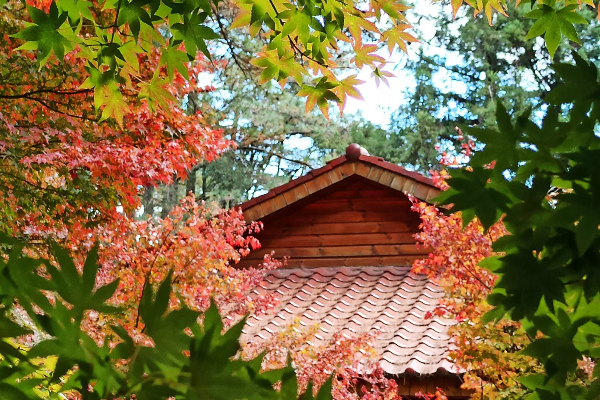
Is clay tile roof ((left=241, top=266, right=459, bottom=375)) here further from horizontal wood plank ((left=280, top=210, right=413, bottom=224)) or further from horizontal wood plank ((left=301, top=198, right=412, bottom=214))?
horizontal wood plank ((left=301, top=198, right=412, bottom=214))

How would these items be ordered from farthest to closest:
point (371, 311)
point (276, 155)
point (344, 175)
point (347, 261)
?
point (276, 155), point (347, 261), point (344, 175), point (371, 311)

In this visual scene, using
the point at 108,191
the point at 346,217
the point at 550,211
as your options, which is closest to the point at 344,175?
the point at 346,217

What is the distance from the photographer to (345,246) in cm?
919

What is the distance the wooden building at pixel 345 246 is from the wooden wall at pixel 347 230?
1 cm

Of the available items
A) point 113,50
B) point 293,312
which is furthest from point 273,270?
point 113,50

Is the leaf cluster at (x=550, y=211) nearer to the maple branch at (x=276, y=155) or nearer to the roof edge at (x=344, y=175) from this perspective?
the roof edge at (x=344, y=175)

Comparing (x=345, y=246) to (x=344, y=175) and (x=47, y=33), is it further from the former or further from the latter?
(x=47, y=33)

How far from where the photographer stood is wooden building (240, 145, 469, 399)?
25.3 ft

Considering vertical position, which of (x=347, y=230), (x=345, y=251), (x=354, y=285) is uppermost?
(x=347, y=230)

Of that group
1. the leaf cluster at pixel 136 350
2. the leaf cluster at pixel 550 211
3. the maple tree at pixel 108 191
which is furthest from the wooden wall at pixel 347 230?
the leaf cluster at pixel 136 350

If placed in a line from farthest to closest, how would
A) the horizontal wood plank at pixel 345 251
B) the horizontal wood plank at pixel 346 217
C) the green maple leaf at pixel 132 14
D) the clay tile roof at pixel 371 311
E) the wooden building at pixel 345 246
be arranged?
the horizontal wood plank at pixel 346 217, the horizontal wood plank at pixel 345 251, the wooden building at pixel 345 246, the clay tile roof at pixel 371 311, the green maple leaf at pixel 132 14

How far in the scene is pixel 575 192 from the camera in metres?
0.91

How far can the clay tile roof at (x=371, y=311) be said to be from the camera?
637 centimetres

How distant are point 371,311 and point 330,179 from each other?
2.14 m
